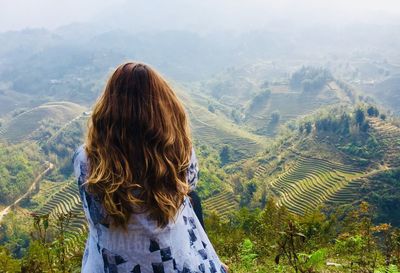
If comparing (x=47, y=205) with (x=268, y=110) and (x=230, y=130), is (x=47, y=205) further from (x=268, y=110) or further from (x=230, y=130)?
(x=268, y=110)

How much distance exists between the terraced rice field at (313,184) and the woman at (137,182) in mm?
29493

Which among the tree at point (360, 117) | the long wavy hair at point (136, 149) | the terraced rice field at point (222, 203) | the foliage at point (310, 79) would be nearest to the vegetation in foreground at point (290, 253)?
the long wavy hair at point (136, 149)

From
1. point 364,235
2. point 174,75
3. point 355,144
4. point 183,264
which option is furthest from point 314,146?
point 174,75

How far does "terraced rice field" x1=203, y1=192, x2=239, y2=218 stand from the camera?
36.0 m

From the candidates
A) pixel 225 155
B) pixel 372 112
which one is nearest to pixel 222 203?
pixel 372 112

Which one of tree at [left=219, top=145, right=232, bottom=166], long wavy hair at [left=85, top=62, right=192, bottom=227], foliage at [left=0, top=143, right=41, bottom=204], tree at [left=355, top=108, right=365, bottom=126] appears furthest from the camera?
tree at [left=219, top=145, right=232, bottom=166]

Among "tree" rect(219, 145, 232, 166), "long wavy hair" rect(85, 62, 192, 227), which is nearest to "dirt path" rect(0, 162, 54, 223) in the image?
"tree" rect(219, 145, 232, 166)

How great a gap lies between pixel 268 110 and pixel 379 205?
62158 mm

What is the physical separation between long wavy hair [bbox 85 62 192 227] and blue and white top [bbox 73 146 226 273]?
0.05m

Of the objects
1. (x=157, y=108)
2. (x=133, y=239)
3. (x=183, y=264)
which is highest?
(x=157, y=108)

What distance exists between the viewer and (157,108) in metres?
2.08

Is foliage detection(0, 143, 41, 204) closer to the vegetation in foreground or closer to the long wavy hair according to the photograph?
the vegetation in foreground

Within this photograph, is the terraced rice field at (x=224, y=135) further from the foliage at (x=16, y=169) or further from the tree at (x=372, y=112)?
the foliage at (x=16, y=169)

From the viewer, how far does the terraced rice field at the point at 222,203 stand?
36.0 meters
